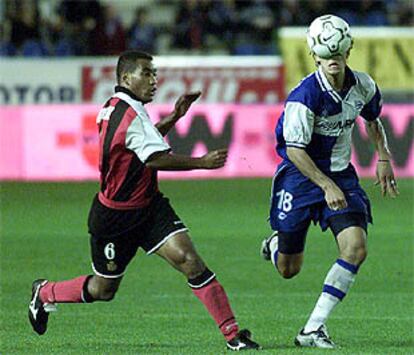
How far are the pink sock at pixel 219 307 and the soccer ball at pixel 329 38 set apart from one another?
1.60m

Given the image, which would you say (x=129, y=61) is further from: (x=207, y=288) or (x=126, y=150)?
(x=207, y=288)

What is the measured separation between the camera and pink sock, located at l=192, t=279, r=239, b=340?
8.36m

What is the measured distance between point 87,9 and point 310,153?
16.7m

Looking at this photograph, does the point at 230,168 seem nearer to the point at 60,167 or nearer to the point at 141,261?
the point at 60,167

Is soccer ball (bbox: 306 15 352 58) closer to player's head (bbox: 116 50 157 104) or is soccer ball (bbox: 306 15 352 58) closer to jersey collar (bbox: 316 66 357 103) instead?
jersey collar (bbox: 316 66 357 103)

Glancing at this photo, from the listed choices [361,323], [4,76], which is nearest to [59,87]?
[4,76]

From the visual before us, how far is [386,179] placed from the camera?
9148mm

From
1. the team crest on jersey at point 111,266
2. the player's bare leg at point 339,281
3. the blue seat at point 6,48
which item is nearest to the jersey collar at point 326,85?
the player's bare leg at point 339,281

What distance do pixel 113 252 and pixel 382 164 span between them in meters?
1.95

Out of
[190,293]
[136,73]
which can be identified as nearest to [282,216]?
[136,73]

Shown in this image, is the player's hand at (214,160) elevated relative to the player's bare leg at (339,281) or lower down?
elevated

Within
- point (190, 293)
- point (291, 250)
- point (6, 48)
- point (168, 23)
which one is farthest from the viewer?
point (168, 23)

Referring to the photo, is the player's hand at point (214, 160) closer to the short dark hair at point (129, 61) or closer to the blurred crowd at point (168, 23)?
the short dark hair at point (129, 61)

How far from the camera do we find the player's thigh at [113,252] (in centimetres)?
852
